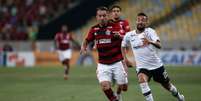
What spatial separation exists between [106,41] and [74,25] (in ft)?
104

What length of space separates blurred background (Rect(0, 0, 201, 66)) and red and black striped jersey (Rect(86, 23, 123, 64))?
2478cm

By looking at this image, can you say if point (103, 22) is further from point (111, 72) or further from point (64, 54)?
point (64, 54)

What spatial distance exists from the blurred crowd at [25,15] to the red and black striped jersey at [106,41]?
30.1m

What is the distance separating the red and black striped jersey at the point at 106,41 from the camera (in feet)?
45.9

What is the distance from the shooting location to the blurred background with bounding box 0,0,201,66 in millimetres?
40156

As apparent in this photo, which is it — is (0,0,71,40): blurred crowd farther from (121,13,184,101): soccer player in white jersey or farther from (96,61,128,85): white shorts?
(96,61,128,85): white shorts

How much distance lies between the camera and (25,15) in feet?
150

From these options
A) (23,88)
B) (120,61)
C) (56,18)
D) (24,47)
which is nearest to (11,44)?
(24,47)

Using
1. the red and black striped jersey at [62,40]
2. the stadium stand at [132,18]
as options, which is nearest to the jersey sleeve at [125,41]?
the red and black striped jersey at [62,40]

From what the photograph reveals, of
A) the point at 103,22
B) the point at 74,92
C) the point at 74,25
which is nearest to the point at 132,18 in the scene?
the point at 74,25

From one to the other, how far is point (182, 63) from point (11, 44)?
12538 millimetres

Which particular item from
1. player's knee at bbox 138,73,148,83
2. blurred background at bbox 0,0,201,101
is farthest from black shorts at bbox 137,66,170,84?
blurred background at bbox 0,0,201,101

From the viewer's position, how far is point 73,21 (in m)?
45.7

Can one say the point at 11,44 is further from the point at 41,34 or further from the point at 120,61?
the point at 120,61
